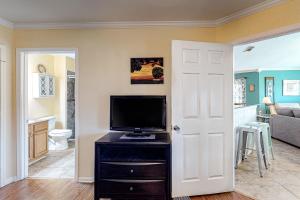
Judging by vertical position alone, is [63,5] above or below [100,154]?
above

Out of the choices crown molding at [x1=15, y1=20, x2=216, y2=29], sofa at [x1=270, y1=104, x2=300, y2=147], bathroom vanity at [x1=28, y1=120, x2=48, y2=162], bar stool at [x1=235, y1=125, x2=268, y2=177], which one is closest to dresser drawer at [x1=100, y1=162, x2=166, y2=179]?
bar stool at [x1=235, y1=125, x2=268, y2=177]

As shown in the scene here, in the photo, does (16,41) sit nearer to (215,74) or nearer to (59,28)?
(59,28)

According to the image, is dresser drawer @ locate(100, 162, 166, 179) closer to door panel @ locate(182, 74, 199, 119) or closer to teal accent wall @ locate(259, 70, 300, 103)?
door panel @ locate(182, 74, 199, 119)

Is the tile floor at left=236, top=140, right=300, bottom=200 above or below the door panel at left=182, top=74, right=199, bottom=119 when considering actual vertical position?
below

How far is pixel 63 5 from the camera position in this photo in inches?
108

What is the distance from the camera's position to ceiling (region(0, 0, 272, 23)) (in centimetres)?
266

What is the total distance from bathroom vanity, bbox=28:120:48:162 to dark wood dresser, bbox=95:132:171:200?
215 centimetres

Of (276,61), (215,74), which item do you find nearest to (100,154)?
(215,74)

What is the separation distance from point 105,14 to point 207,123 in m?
1.97

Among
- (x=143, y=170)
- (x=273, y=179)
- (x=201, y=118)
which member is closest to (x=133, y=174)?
(x=143, y=170)

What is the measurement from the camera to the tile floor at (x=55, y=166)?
3756 millimetres

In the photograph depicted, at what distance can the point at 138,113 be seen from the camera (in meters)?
3.08

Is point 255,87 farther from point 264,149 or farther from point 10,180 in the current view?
point 10,180

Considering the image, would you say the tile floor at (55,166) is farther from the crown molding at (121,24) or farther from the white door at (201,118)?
the crown molding at (121,24)
